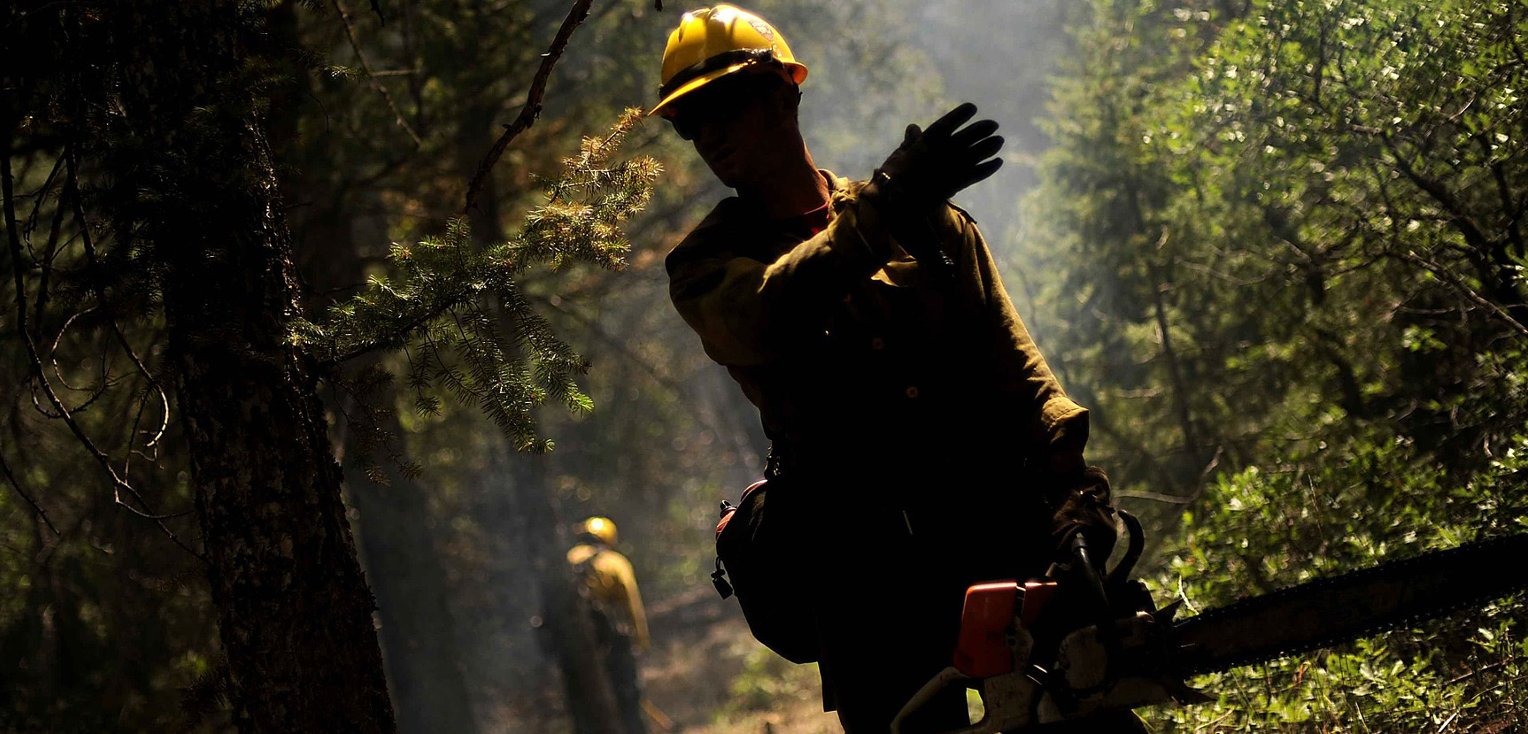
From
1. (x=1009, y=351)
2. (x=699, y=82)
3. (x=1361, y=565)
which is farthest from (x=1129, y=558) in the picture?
(x=1361, y=565)

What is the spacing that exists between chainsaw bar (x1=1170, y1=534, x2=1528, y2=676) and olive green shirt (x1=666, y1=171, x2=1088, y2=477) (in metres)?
0.50

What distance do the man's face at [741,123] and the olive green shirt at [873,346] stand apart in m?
0.11

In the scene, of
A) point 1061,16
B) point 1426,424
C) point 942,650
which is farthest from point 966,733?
point 1061,16

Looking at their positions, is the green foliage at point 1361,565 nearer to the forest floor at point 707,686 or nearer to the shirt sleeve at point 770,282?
the shirt sleeve at point 770,282

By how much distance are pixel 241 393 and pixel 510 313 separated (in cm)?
73

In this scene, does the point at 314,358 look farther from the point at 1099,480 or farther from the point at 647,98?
the point at 647,98

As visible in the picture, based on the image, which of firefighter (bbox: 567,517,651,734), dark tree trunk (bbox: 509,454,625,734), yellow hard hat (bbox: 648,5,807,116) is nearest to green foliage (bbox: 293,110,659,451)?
yellow hard hat (bbox: 648,5,807,116)

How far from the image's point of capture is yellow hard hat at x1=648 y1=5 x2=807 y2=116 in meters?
2.78

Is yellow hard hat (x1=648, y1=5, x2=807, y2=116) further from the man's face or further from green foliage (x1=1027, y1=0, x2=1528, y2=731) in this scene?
green foliage (x1=1027, y1=0, x2=1528, y2=731)

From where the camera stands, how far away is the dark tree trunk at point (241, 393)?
9.34ft

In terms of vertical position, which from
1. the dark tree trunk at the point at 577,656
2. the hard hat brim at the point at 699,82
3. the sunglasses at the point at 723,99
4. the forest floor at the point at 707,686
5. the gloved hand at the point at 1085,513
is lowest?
the forest floor at the point at 707,686

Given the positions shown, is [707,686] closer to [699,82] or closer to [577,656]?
[577,656]

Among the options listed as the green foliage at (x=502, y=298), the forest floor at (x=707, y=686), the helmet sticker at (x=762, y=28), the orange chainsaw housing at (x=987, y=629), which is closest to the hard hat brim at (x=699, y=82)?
the helmet sticker at (x=762, y=28)

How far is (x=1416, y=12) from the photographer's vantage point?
15.1ft
